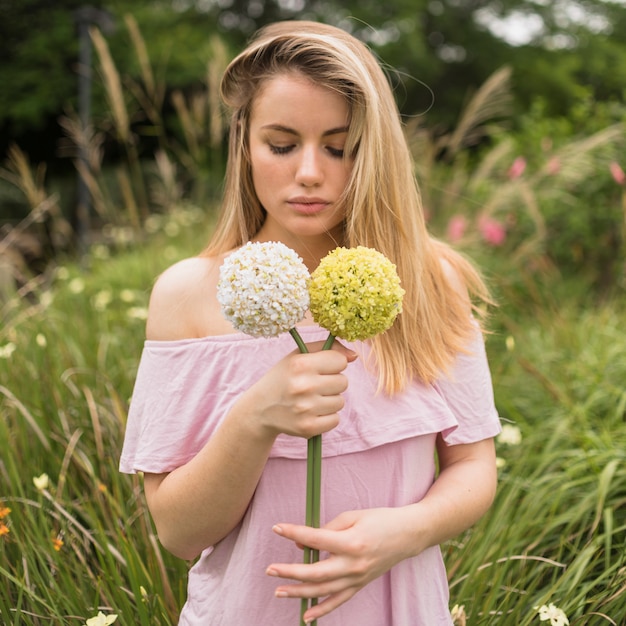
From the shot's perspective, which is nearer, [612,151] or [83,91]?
[612,151]

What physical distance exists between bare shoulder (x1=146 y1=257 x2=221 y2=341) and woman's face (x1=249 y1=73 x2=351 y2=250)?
227mm

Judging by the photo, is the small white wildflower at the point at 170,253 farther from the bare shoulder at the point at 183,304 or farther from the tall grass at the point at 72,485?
the bare shoulder at the point at 183,304

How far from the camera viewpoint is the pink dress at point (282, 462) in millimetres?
1368

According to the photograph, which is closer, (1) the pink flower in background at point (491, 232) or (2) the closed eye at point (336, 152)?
(2) the closed eye at point (336, 152)

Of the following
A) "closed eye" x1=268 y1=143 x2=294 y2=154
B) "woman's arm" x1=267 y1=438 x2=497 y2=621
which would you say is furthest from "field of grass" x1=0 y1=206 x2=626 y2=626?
"closed eye" x1=268 y1=143 x2=294 y2=154

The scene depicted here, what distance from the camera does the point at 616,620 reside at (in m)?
1.92

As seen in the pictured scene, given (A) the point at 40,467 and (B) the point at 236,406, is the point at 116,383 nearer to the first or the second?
(A) the point at 40,467

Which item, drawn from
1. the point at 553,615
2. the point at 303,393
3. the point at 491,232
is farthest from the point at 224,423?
the point at 491,232

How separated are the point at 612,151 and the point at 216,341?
4.95 metres

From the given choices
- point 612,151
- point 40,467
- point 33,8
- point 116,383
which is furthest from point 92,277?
point 33,8

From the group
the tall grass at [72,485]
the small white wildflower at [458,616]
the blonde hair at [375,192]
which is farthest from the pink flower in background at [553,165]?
the small white wildflower at [458,616]

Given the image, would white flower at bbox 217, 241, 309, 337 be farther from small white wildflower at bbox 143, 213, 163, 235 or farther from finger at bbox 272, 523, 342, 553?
small white wildflower at bbox 143, 213, 163, 235

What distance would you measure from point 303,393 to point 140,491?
1386 mm

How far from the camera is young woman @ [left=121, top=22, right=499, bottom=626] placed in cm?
137
